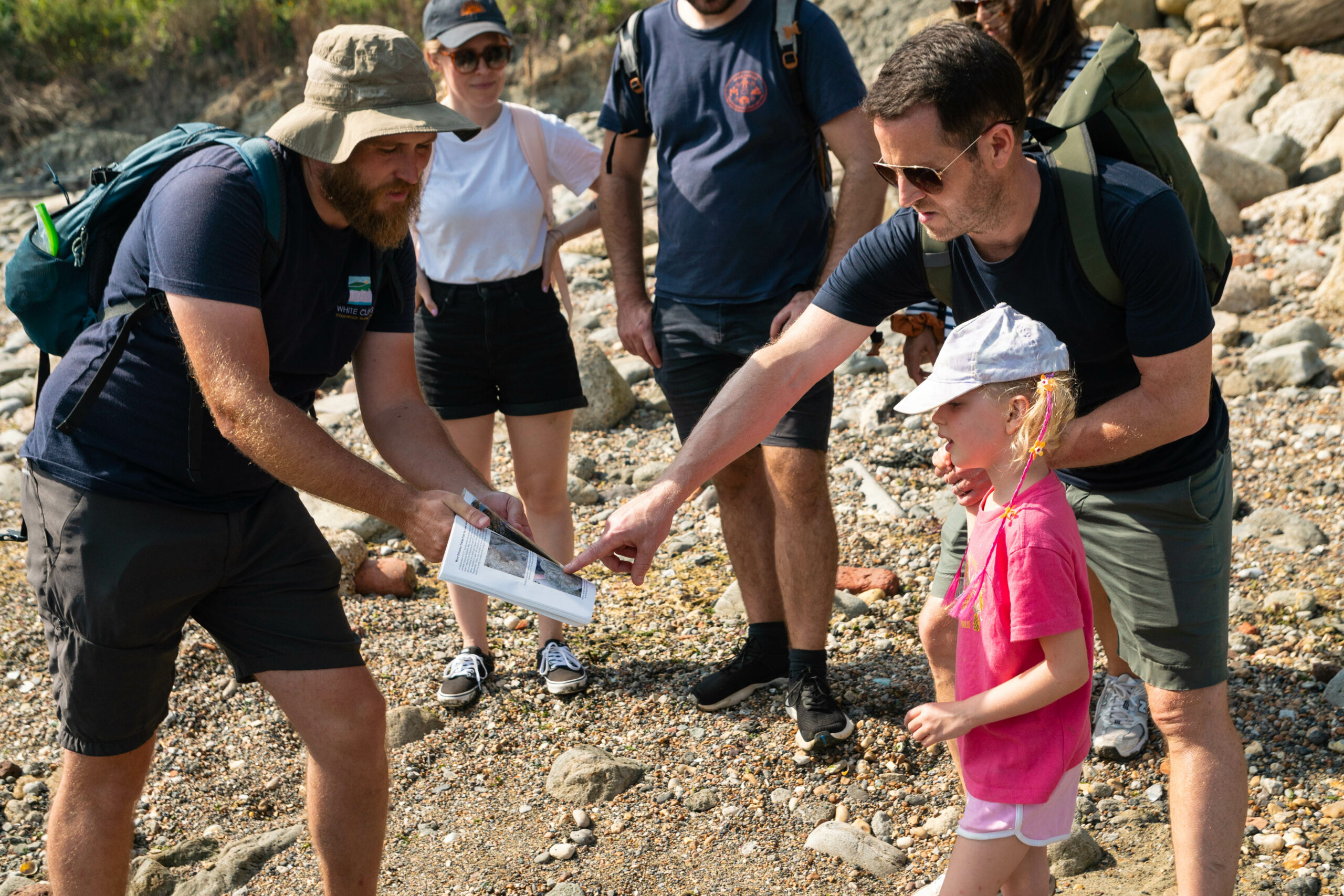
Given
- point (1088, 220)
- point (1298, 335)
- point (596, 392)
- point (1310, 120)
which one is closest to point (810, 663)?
point (1088, 220)

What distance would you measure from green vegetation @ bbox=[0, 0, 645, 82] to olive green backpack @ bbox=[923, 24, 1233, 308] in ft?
59.3

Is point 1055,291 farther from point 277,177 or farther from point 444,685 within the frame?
point 444,685

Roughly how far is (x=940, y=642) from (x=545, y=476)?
1.97 metres

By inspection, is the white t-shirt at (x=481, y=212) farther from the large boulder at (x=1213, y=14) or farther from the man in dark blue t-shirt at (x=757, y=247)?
the large boulder at (x=1213, y=14)

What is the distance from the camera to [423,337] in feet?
15.2

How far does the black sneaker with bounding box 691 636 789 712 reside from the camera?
4336mm

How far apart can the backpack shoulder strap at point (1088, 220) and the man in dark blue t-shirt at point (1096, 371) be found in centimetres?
2

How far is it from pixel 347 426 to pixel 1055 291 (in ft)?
20.7

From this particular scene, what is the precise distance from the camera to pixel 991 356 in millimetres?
2516

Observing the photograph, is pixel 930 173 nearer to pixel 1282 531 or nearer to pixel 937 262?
pixel 937 262

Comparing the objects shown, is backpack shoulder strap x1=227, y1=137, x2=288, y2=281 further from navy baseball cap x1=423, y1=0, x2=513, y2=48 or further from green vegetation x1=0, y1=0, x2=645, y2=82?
green vegetation x1=0, y1=0, x2=645, y2=82

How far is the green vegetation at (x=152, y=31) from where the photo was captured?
65.9 feet

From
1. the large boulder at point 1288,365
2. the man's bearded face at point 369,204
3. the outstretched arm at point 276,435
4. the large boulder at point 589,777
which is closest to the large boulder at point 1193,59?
the large boulder at point 1288,365

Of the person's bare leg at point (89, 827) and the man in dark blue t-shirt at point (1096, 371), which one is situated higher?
the man in dark blue t-shirt at point (1096, 371)
